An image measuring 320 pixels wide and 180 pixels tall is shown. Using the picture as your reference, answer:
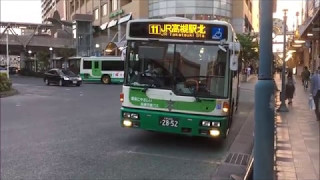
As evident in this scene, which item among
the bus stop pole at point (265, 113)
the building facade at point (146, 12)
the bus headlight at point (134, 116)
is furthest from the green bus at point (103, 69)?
the bus stop pole at point (265, 113)

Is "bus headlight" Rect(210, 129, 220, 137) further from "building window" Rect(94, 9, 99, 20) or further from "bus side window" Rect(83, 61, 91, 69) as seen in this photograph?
"building window" Rect(94, 9, 99, 20)

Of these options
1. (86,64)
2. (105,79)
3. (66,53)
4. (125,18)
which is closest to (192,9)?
(125,18)

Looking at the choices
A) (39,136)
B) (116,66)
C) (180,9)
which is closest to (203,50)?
(39,136)

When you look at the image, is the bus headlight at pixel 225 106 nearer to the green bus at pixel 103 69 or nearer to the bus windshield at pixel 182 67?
the bus windshield at pixel 182 67

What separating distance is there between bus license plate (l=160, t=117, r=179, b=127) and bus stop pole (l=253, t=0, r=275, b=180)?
19.0ft

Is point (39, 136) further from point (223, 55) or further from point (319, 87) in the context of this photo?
point (319, 87)

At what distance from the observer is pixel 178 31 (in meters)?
9.16

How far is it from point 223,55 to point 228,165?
2.31 metres

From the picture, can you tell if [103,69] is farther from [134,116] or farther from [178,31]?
[178,31]

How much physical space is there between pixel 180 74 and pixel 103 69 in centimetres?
3299

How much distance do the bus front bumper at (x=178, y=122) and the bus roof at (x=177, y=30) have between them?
156 cm

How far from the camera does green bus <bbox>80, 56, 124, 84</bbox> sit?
4081 centimetres

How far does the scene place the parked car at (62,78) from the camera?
119 feet

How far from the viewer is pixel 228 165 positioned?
7.84 m
